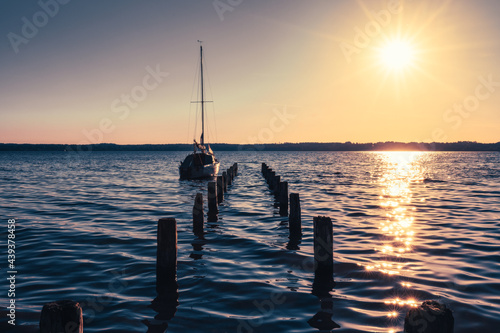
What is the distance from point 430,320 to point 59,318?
3.36 metres

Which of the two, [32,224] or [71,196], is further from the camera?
[71,196]

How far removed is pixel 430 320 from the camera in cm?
337

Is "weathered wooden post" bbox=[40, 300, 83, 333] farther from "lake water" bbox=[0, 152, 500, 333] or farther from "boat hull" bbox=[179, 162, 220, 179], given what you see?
"boat hull" bbox=[179, 162, 220, 179]

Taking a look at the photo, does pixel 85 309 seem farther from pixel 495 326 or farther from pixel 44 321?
pixel 495 326

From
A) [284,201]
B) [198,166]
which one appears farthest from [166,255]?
[198,166]

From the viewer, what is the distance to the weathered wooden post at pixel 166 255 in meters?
7.22

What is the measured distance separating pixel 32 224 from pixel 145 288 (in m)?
9.03

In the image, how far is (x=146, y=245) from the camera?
36.2 feet

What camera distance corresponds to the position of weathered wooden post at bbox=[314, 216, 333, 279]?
7.52 meters

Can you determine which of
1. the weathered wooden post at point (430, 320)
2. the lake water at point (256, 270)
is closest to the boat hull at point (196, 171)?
the lake water at point (256, 270)

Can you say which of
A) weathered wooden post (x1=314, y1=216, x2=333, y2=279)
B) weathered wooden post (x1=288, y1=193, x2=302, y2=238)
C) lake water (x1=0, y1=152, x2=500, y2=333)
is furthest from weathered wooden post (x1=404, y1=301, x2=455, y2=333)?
weathered wooden post (x1=288, y1=193, x2=302, y2=238)

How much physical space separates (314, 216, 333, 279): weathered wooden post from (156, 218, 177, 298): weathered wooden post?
111 inches

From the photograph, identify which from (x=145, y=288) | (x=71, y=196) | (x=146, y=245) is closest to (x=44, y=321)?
(x=145, y=288)

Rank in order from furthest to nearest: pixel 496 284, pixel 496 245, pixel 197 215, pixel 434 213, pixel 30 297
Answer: pixel 434 213, pixel 197 215, pixel 496 245, pixel 496 284, pixel 30 297
